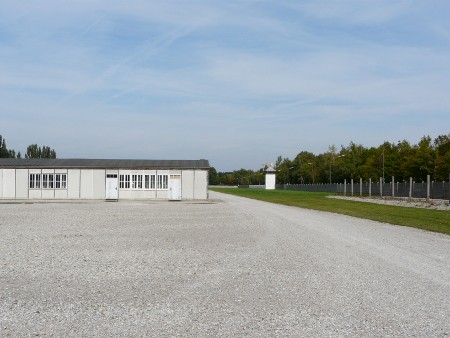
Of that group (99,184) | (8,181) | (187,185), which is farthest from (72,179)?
(187,185)

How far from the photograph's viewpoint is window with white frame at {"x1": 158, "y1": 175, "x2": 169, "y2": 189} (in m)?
53.3

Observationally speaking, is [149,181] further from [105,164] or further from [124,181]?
[105,164]

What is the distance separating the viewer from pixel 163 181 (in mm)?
53406

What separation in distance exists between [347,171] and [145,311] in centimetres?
11109

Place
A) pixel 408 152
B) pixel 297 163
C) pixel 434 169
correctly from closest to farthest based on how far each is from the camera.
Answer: pixel 434 169
pixel 408 152
pixel 297 163

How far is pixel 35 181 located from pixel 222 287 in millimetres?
47121

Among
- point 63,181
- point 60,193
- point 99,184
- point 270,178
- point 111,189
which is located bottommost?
point 60,193

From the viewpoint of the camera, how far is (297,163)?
167 meters

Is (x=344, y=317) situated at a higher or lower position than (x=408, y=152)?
lower

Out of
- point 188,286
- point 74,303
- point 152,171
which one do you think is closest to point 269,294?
point 188,286

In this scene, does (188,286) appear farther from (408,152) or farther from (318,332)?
(408,152)

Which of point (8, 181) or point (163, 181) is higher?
point (163, 181)

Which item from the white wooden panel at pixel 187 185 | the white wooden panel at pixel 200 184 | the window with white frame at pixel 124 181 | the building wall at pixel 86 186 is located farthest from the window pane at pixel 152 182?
the white wooden panel at pixel 200 184

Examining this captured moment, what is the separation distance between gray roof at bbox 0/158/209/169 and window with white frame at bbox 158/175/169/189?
1.12 meters
